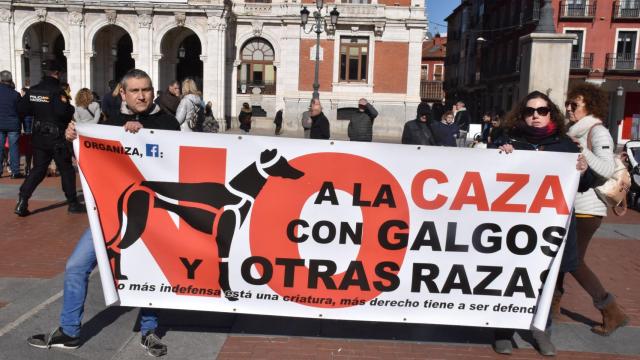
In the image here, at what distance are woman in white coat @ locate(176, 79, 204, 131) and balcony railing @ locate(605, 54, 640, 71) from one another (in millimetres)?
41764

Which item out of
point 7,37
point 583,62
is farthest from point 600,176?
point 583,62

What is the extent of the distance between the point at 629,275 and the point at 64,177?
754 centimetres

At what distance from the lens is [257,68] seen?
38.2 m

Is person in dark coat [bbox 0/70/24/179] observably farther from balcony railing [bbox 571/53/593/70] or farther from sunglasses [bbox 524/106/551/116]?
balcony railing [bbox 571/53/593/70]

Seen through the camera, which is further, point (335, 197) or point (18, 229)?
point (18, 229)

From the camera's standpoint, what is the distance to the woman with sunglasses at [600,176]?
4.19 meters

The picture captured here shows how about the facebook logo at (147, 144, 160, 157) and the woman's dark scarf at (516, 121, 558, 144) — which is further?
the woman's dark scarf at (516, 121, 558, 144)

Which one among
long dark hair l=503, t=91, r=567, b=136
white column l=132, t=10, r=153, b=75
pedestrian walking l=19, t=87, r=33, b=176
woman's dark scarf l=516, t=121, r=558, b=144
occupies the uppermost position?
white column l=132, t=10, r=153, b=75

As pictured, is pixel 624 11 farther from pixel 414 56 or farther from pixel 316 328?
pixel 316 328

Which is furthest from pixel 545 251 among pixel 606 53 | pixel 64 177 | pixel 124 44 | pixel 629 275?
pixel 606 53

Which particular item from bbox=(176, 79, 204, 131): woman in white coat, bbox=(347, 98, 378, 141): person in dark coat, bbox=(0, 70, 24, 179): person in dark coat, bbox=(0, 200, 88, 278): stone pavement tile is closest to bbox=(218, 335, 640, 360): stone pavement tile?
bbox=(0, 200, 88, 278): stone pavement tile

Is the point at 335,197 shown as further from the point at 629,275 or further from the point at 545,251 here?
the point at 629,275

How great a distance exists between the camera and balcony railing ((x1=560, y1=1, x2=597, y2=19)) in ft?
137

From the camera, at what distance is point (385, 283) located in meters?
3.77
